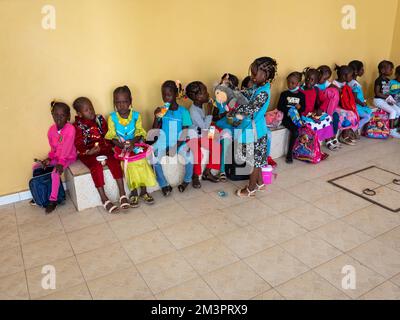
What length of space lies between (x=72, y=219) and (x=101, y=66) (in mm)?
1337

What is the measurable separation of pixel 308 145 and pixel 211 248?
1.99 metres

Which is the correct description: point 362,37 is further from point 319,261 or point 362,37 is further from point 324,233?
point 319,261

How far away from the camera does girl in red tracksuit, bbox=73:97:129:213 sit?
2991 mm

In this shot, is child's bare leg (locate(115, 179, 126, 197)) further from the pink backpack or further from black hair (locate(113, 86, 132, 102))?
the pink backpack

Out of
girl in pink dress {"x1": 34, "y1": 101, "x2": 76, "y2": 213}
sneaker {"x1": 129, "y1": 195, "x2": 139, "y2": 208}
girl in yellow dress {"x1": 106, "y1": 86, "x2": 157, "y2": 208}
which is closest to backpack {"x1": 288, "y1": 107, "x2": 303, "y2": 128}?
girl in yellow dress {"x1": 106, "y1": 86, "x2": 157, "y2": 208}

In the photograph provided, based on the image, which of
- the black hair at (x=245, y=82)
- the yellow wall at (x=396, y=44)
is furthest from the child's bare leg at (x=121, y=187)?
the yellow wall at (x=396, y=44)

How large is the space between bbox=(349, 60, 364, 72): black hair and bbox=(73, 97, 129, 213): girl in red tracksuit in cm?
327

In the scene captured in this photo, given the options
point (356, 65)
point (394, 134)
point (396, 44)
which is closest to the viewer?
point (356, 65)

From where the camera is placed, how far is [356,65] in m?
4.64

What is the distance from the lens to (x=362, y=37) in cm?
492

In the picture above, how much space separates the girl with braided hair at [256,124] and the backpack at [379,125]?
2266 millimetres

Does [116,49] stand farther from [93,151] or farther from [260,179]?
[260,179]

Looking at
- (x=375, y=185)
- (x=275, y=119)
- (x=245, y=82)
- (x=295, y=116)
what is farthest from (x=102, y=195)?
(x=375, y=185)

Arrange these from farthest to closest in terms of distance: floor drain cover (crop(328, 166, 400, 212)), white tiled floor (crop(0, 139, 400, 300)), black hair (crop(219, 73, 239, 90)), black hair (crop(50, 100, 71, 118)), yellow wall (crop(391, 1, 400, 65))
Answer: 1. yellow wall (crop(391, 1, 400, 65))
2. black hair (crop(219, 73, 239, 90))
3. floor drain cover (crop(328, 166, 400, 212))
4. black hair (crop(50, 100, 71, 118))
5. white tiled floor (crop(0, 139, 400, 300))
